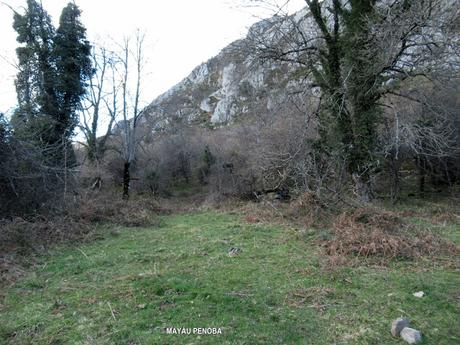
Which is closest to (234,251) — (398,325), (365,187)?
(398,325)

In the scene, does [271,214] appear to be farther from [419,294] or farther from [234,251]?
[419,294]

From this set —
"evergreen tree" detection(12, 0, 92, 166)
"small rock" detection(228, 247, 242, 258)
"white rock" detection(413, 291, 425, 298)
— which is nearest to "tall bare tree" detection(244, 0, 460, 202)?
"small rock" detection(228, 247, 242, 258)

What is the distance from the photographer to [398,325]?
343cm

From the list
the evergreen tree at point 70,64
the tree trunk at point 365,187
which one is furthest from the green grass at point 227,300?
the evergreen tree at point 70,64

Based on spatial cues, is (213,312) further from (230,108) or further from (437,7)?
(230,108)

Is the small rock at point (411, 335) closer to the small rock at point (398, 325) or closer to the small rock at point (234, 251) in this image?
the small rock at point (398, 325)

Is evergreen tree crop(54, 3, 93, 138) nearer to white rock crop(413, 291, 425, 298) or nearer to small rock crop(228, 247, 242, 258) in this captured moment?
small rock crop(228, 247, 242, 258)

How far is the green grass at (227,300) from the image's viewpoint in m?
3.52

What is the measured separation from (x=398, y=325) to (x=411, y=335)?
0.16m

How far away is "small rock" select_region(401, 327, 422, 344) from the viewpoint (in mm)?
3246

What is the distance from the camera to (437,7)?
9.47m

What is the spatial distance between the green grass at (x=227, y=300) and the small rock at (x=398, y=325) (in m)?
0.09

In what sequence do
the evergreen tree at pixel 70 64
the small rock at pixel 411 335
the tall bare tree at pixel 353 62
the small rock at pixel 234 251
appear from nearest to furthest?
the small rock at pixel 411 335 < the small rock at pixel 234 251 < the tall bare tree at pixel 353 62 < the evergreen tree at pixel 70 64

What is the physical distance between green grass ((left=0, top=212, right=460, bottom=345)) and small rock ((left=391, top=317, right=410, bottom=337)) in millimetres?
88
